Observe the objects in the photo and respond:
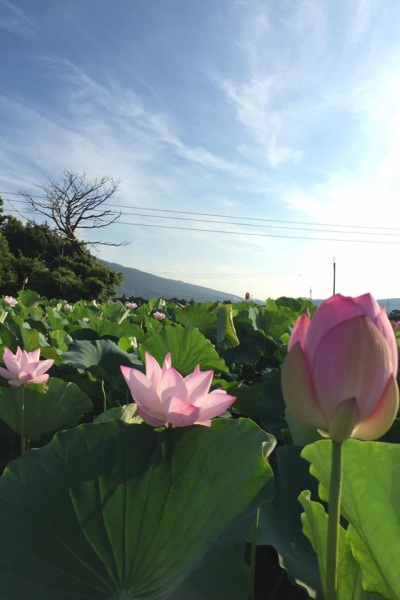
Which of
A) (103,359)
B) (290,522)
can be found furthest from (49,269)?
(290,522)

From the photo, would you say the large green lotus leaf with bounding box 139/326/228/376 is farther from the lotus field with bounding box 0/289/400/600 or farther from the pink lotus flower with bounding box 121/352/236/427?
the pink lotus flower with bounding box 121/352/236/427

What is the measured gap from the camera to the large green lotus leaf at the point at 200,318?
2795 mm

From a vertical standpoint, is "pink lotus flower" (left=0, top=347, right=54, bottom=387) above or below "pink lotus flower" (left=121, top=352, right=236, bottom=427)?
below

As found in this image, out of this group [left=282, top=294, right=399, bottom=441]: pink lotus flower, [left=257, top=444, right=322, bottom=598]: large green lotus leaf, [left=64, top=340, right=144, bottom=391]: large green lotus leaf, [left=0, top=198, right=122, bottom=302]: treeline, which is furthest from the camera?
[left=0, top=198, right=122, bottom=302]: treeline

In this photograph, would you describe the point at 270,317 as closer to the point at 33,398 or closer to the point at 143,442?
the point at 33,398

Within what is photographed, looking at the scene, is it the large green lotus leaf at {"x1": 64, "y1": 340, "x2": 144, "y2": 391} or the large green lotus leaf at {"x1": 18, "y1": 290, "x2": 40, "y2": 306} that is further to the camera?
the large green lotus leaf at {"x1": 18, "y1": 290, "x2": 40, "y2": 306}

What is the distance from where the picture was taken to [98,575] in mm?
572

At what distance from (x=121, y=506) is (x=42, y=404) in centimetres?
68

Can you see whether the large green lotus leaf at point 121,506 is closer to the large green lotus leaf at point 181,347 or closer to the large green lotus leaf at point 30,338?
the large green lotus leaf at point 181,347

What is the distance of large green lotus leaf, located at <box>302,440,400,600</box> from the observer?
18.3 inches

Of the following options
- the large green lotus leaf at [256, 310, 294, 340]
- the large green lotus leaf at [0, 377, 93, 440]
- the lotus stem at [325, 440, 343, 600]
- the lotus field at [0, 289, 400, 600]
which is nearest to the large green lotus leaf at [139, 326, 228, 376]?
the large green lotus leaf at [0, 377, 93, 440]

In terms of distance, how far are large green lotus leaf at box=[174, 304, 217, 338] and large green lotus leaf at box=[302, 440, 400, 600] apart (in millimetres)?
2259

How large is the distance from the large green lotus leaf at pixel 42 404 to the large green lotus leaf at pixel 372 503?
0.85m

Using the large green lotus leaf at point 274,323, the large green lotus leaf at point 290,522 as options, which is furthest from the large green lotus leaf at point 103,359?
the large green lotus leaf at point 274,323
